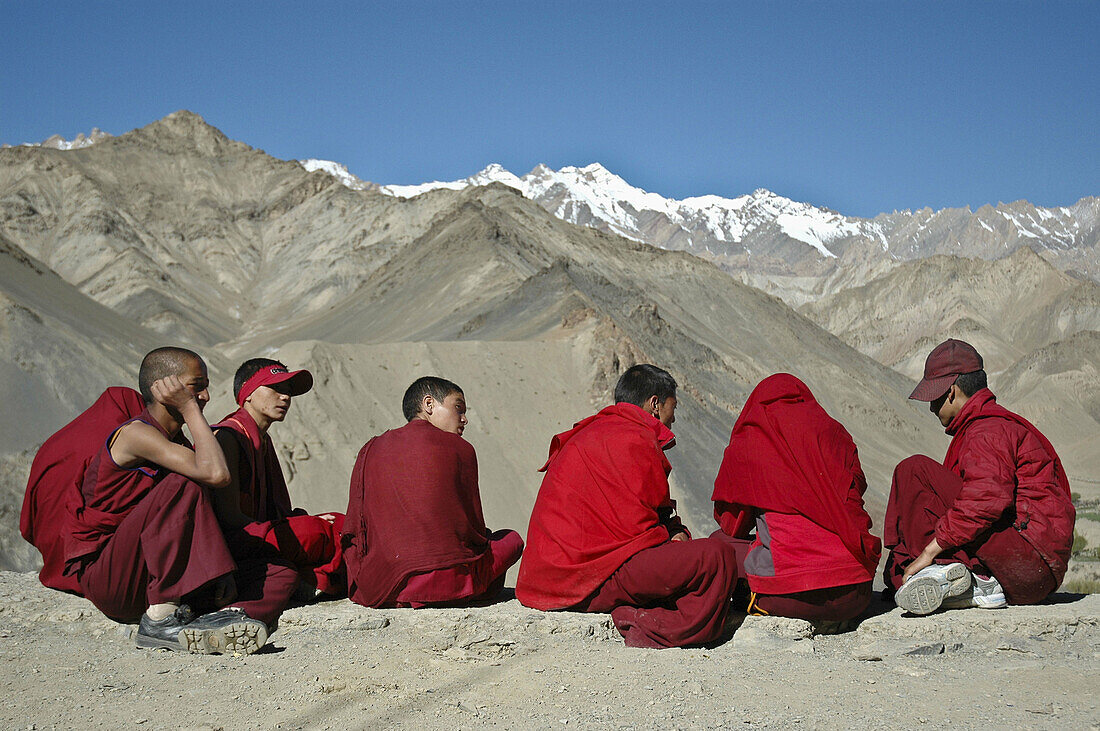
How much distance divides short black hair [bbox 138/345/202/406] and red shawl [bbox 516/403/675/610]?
1.50 metres

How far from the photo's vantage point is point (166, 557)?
347 centimetres

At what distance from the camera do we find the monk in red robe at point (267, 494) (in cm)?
388

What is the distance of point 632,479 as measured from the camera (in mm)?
3713

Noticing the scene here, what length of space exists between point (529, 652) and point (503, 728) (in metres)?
0.76

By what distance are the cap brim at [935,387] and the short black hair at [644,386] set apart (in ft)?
3.75

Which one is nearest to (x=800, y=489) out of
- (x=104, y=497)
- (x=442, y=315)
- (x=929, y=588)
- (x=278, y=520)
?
(x=929, y=588)

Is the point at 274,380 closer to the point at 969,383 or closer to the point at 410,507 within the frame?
the point at 410,507

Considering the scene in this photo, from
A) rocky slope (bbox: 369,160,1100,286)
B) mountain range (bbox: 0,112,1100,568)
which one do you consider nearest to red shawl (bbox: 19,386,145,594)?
mountain range (bbox: 0,112,1100,568)

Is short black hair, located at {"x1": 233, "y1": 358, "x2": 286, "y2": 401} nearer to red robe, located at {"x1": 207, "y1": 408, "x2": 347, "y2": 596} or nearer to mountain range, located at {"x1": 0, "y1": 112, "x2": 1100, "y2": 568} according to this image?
red robe, located at {"x1": 207, "y1": 408, "x2": 347, "y2": 596}

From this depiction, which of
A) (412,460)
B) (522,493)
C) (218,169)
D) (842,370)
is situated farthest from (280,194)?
(412,460)

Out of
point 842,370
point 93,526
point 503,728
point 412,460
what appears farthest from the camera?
point 842,370

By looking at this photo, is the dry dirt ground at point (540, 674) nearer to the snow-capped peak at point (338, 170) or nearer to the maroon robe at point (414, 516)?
the maroon robe at point (414, 516)

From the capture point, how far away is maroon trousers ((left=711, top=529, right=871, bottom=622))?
3875 millimetres

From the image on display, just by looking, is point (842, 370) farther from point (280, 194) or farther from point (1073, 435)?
point (280, 194)
